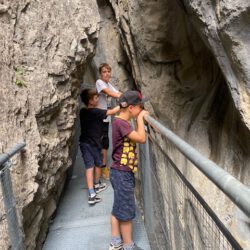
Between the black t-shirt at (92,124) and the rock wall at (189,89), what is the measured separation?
2.64ft

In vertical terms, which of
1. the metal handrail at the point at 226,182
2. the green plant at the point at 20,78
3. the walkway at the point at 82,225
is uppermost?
the green plant at the point at 20,78

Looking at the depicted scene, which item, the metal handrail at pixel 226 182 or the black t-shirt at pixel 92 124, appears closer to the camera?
the metal handrail at pixel 226 182

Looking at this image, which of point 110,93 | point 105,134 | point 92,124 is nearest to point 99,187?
point 105,134

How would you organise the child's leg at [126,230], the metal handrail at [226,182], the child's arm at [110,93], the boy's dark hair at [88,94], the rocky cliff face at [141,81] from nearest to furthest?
the metal handrail at [226,182], the rocky cliff face at [141,81], the child's leg at [126,230], the boy's dark hair at [88,94], the child's arm at [110,93]

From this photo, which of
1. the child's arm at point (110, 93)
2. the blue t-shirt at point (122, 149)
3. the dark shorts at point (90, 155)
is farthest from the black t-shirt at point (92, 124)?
the blue t-shirt at point (122, 149)

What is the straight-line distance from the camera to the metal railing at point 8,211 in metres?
1.87

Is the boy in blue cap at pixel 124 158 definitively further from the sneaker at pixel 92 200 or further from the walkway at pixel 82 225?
the sneaker at pixel 92 200

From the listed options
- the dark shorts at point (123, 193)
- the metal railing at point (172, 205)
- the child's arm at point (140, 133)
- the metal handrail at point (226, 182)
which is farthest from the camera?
the dark shorts at point (123, 193)

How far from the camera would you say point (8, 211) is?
1.91m

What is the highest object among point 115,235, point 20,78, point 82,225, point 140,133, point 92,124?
point 20,78

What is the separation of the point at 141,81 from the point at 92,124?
1.05 metres

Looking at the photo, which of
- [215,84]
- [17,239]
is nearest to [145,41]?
[215,84]

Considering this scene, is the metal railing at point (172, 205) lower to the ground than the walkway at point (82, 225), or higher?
higher

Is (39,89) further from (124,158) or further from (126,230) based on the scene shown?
(126,230)
